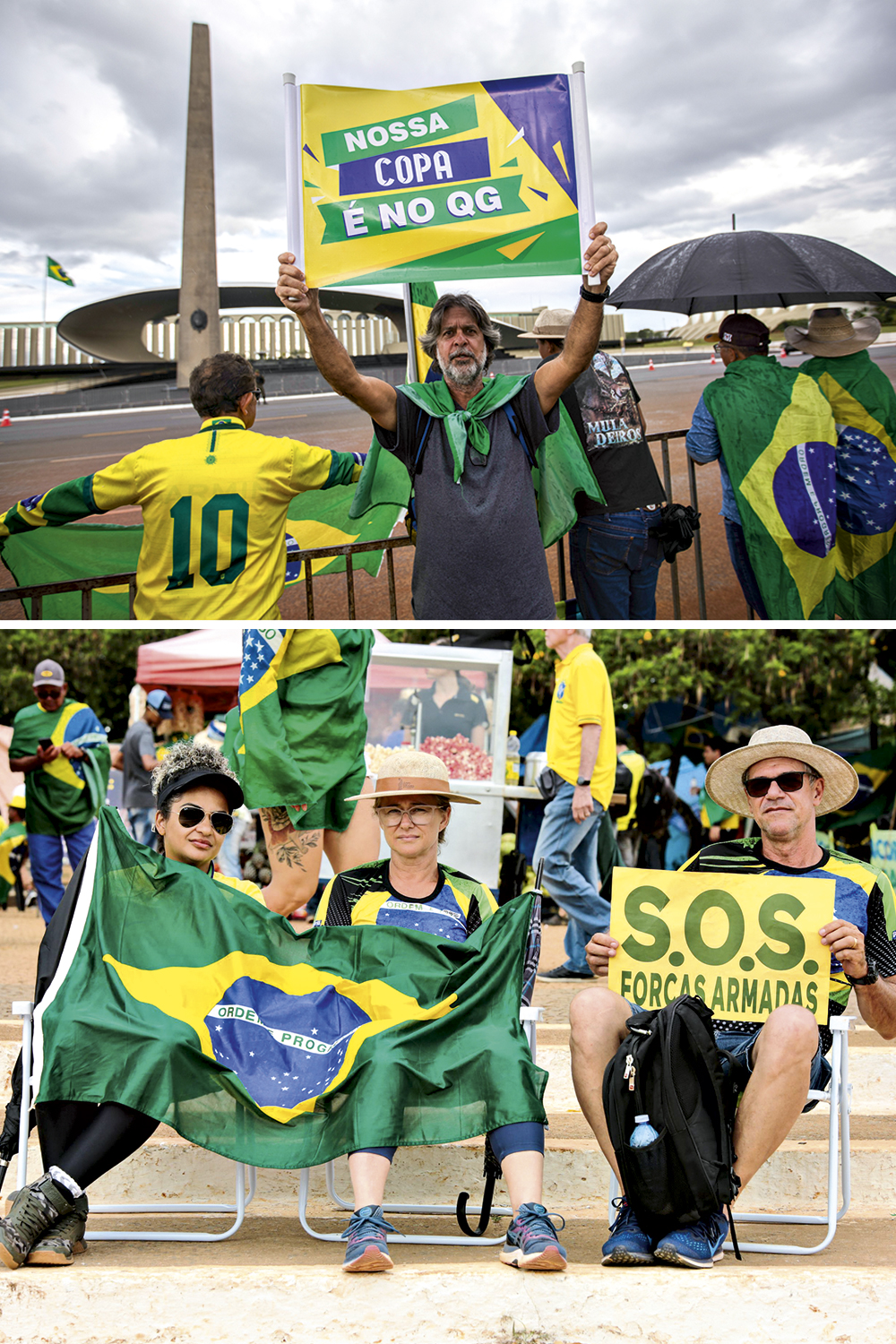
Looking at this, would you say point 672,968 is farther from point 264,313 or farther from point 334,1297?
point 264,313

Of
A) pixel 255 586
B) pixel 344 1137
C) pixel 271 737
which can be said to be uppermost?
pixel 255 586

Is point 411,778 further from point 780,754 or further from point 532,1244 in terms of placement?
point 532,1244

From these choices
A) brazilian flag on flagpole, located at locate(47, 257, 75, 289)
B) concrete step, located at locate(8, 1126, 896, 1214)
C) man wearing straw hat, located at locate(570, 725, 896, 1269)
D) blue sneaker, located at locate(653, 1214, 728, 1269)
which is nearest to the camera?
blue sneaker, located at locate(653, 1214, 728, 1269)

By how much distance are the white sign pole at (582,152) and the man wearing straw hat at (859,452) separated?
1.42 m

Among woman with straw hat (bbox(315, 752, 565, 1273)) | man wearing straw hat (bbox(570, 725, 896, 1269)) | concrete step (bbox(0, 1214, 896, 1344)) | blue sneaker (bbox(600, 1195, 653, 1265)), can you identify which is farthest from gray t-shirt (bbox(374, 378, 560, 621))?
concrete step (bbox(0, 1214, 896, 1344))

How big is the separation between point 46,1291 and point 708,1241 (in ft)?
4.58

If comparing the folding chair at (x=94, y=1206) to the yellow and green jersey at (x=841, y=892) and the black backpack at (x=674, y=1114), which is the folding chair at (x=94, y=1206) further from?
the yellow and green jersey at (x=841, y=892)

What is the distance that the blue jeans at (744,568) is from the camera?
515cm

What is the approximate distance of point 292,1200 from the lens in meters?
3.55

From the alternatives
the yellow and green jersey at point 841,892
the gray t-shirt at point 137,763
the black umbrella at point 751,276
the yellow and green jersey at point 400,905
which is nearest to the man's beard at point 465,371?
the black umbrella at point 751,276

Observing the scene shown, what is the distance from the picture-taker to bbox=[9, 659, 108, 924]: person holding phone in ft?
22.2

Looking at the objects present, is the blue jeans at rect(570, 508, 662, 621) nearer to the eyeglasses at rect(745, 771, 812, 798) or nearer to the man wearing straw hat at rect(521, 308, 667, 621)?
the man wearing straw hat at rect(521, 308, 667, 621)

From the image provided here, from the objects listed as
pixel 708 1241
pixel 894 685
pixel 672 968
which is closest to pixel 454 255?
pixel 672 968

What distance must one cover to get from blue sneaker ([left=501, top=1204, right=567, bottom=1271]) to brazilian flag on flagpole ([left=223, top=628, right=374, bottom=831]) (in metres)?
2.88
